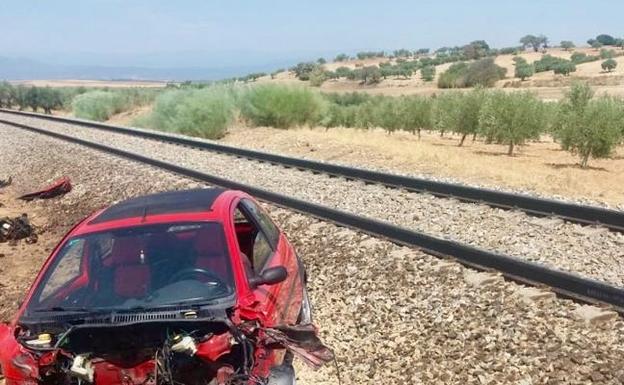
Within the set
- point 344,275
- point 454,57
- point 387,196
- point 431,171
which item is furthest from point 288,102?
point 454,57

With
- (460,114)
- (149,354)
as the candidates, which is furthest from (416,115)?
(149,354)

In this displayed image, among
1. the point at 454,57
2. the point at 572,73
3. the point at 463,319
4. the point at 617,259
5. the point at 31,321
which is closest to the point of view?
the point at 31,321

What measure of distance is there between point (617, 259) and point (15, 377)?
22.7 feet

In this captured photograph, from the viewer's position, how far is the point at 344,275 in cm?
906

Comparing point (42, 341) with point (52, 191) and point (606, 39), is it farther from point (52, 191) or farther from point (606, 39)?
point (606, 39)

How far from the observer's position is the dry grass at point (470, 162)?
18.6m

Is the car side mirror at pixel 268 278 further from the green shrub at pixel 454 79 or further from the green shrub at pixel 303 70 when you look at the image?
the green shrub at pixel 303 70

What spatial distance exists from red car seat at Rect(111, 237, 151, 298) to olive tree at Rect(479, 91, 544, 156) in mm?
31210

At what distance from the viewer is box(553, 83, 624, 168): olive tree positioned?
101 ft

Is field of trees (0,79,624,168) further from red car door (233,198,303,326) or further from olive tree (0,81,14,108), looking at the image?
olive tree (0,81,14,108)

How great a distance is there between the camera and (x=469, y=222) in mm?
11180

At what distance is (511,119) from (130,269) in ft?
107

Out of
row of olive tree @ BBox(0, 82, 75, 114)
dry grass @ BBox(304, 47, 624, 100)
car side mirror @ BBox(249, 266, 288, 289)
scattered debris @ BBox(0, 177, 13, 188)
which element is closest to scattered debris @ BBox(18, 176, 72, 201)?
scattered debris @ BBox(0, 177, 13, 188)

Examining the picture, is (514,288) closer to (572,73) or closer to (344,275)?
(344,275)
